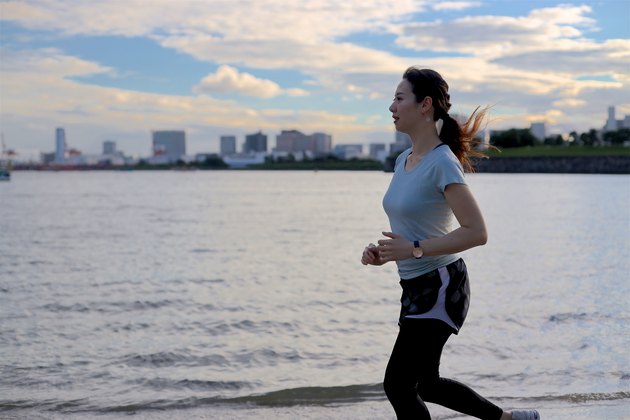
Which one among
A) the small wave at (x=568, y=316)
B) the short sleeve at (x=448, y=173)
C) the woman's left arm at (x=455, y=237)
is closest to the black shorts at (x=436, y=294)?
the woman's left arm at (x=455, y=237)

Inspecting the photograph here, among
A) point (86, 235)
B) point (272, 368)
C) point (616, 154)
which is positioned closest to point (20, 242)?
point (86, 235)

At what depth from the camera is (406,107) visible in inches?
149

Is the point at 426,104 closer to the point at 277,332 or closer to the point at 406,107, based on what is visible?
the point at 406,107

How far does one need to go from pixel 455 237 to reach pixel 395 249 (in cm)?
28

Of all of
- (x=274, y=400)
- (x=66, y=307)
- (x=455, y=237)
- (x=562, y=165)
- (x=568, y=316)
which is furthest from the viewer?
(x=562, y=165)

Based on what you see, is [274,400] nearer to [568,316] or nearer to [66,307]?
[568,316]

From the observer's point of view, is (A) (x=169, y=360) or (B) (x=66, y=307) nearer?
(A) (x=169, y=360)

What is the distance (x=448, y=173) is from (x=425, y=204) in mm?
189

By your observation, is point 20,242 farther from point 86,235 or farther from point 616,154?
point 616,154

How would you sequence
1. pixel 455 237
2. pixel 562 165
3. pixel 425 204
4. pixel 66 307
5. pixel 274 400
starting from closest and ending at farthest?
pixel 455 237 < pixel 425 204 < pixel 274 400 < pixel 66 307 < pixel 562 165

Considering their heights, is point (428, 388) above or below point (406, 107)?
below

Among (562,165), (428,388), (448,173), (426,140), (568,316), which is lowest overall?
(568,316)

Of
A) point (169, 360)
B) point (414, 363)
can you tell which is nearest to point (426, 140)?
point (414, 363)

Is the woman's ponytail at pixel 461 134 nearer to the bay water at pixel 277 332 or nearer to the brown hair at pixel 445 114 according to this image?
the brown hair at pixel 445 114
